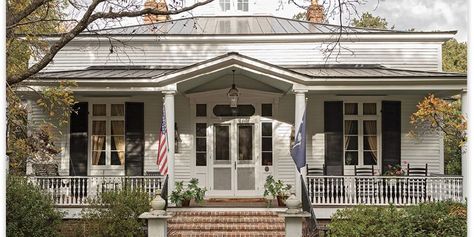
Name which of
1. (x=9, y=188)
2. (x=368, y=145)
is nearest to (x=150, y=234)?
(x=9, y=188)

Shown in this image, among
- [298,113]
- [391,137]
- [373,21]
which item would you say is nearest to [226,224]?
[298,113]

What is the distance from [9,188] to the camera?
Result: 1105cm

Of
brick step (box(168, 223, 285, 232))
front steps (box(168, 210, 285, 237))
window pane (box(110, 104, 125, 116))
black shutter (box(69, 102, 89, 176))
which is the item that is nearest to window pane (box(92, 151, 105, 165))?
black shutter (box(69, 102, 89, 176))

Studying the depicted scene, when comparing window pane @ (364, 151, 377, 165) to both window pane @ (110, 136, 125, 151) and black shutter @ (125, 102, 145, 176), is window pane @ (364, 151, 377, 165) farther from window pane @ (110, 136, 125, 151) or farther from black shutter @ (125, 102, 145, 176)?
window pane @ (110, 136, 125, 151)

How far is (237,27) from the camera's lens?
59.0 ft

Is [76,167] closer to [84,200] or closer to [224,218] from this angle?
[84,200]

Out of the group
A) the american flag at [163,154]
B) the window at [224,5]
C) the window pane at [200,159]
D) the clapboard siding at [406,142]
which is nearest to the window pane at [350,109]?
the clapboard siding at [406,142]

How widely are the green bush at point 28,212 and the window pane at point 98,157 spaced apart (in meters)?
3.59

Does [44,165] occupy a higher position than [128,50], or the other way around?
[128,50]

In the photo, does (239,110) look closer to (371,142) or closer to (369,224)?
(371,142)

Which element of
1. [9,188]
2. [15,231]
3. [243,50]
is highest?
[243,50]

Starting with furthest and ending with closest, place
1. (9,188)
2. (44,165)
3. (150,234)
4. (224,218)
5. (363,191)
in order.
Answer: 1. (44,165)
2. (363,191)
3. (224,218)
4. (9,188)
5. (150,234)

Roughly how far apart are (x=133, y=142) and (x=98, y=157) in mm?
1153

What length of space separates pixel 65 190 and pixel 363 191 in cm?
743
